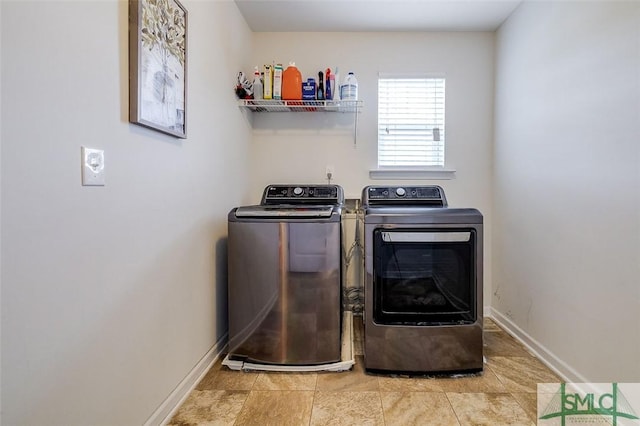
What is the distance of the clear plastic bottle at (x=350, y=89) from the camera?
2336 mm

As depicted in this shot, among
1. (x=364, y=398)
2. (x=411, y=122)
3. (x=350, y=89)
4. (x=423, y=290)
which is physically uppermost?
(x=350, y=89)

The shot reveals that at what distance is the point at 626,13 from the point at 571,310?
1368 millimetres

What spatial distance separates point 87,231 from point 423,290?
61.3 inches

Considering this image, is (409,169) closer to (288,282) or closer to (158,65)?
(288,282)

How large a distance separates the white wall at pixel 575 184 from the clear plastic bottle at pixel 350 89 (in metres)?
1.12

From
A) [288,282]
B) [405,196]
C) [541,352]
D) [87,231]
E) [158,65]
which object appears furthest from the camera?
[405,196]

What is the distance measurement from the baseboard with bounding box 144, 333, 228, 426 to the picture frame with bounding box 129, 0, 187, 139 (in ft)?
3.84

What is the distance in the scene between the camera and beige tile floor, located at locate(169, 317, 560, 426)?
1.39m

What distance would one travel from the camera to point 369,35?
8.40 ft

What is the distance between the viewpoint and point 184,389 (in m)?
1.51

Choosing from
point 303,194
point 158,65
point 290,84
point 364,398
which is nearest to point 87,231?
point 158,65

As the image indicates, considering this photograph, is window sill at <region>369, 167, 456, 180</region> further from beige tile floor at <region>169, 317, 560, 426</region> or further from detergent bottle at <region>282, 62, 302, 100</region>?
beige tile floor at <region>169, 317, 560, 426</region>

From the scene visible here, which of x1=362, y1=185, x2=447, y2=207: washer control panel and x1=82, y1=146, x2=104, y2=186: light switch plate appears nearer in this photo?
x1=82, y1=146, x2=104, y2=186: light switch plate

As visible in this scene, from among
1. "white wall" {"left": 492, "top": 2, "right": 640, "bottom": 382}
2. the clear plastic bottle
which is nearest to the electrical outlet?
the clear plastic bottle
